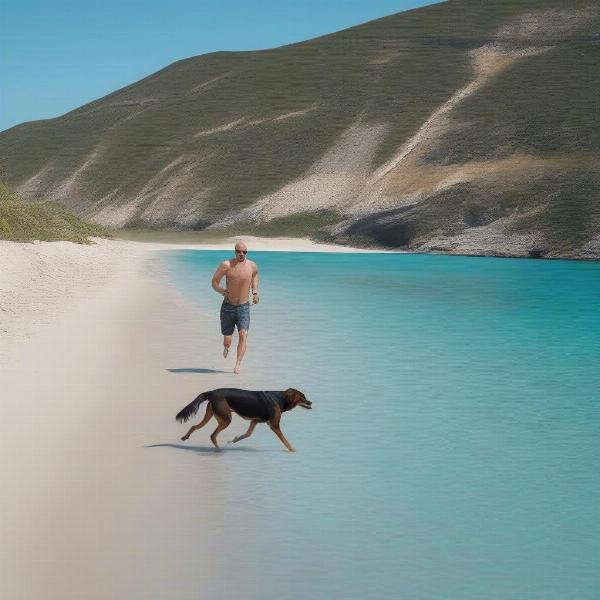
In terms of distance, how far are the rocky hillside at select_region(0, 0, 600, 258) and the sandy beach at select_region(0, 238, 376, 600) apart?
52.0 metres

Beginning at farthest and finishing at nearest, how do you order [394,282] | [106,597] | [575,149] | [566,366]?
[575,149]
[394,282]
[566,366]
[106,597]

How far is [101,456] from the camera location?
9984 millimetres

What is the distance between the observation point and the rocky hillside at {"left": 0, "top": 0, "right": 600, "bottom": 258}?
80562mm

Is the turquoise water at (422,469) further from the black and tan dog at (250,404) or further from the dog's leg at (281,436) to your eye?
the black and tan dog at (250,404)

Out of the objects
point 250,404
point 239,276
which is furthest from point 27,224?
point 250,404

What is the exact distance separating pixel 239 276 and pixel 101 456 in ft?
16.6

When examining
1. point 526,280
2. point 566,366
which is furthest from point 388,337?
point 526,280

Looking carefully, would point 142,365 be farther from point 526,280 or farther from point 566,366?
point 526,280

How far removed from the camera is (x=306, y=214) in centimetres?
10231

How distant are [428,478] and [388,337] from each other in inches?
460

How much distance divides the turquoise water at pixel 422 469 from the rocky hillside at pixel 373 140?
165 ft

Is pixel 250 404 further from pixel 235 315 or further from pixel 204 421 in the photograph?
pixel 235 315

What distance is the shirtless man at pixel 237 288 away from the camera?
14680 millimetres

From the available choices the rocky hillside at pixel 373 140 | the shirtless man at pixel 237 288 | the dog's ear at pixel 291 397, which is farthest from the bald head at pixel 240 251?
the rocky hillside at pixel 373 140
